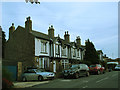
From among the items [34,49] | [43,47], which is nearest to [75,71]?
[34,49]

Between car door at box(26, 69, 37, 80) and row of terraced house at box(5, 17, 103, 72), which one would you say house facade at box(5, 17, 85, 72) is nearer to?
row of terraced house at box(5, 17, 103, 72)

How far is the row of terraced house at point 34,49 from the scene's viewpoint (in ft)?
83.9

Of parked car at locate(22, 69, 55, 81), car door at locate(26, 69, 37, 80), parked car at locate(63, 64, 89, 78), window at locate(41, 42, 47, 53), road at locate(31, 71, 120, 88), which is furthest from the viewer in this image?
window at locate(41, 42, 47, 53)

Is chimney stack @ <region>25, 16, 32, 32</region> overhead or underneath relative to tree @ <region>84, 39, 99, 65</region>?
overhead

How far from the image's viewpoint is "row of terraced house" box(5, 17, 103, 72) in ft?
83.9

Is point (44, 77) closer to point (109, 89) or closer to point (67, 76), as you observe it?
point (67, 76)

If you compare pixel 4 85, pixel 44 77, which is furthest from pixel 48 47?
pixel 4 85

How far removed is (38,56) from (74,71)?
25.9 ft

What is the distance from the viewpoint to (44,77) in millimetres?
17719

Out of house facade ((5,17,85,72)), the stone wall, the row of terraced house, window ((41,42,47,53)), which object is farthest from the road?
window ((41,42,47,53))

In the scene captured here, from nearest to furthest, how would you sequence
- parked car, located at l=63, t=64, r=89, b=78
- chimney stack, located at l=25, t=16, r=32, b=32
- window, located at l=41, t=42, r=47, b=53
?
1. parked car, located at l=63, t=64, r=89, b=78
2. chimney stack, located at l=25, t=16, r=32, b=32
3. window, located at l=41, t=42, r=47, b=53

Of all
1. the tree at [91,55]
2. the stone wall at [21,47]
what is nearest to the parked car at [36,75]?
the stone wall at [21,47]

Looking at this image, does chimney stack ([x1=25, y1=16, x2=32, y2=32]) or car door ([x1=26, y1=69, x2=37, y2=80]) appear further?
chimney stack ([x1=25, y1=16, x2=32, y2=32])

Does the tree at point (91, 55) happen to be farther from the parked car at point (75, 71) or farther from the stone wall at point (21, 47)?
the stone wall at point (21, 47)
